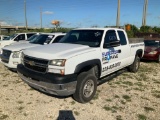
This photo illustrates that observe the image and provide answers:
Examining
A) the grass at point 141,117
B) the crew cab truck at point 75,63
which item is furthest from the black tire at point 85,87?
the grass at point 141,117

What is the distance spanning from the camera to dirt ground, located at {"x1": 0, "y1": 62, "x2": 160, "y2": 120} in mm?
4078

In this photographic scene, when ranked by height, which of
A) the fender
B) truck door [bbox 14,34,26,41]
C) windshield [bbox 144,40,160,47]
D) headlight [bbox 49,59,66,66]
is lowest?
the fender

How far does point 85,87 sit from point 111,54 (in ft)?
4.69

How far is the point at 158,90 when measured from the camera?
585 centimetres

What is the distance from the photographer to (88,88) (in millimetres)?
4738

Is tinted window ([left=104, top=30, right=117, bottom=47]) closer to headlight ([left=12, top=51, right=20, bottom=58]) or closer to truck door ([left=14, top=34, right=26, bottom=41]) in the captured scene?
headlight ([left=12, top=51, right=20, bottom=58])

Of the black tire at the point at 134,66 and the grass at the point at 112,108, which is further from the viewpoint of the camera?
the black tire at the point at 134,66

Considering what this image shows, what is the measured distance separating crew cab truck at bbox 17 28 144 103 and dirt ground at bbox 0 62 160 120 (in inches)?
16.3

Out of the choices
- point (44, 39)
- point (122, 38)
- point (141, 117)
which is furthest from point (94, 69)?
point (44, 39)

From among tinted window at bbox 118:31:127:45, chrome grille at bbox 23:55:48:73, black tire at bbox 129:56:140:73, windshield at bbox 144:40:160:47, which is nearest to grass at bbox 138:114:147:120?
chrome grille at bbox 23:55:48:73

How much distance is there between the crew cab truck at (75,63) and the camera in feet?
13.2

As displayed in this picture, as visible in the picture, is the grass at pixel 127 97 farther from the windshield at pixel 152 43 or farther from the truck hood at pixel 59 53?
the windshield at pixel 152 43

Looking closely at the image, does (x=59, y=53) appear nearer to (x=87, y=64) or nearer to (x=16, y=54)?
(x=87, y=64)

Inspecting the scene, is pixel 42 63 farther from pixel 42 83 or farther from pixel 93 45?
pixel 93 45
